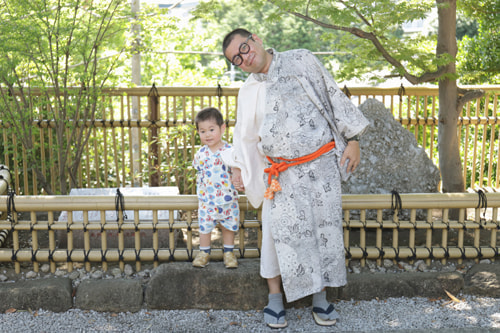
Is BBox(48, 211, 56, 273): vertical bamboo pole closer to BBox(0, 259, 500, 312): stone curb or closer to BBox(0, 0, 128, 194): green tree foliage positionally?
BBox(0, 259, 500, 312): stone curb

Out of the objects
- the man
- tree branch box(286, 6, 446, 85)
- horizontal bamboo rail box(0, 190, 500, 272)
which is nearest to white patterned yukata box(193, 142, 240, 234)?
horizontal bamboo rail box(0, 190, 500, 272)

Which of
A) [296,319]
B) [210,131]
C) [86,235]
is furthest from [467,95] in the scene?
[86,235]

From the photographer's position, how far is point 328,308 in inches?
123

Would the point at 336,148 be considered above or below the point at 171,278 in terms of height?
above

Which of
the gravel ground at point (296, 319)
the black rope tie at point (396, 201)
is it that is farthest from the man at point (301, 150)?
the black rope tie at point (396, 201)

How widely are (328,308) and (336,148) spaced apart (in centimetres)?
93

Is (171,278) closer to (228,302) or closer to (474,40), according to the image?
(228,302)

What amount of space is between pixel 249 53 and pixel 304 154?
0.62 metres

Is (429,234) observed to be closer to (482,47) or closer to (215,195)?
(215,195)

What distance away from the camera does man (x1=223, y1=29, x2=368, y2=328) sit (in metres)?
2.93

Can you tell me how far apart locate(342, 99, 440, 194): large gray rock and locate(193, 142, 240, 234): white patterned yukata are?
1.37m

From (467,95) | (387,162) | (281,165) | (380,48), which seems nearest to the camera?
(281,165)

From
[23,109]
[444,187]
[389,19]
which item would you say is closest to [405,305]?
[444,187]

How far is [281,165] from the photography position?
2.99 meters
